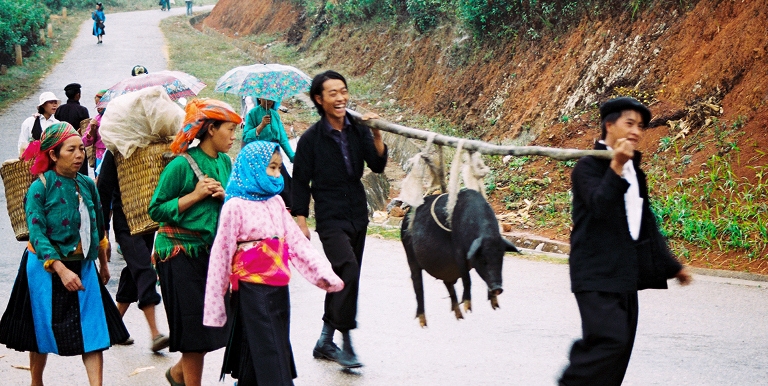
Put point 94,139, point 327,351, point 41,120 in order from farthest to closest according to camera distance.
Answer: point 41,120, point 94,139, point 327,351

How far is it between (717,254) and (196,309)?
6.26 meters

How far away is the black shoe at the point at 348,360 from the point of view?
20.2ft

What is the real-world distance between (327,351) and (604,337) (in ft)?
8.32

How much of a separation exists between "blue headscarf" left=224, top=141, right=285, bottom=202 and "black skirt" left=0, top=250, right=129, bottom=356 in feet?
4.50

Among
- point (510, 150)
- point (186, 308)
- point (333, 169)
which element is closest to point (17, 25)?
point (333, 169)

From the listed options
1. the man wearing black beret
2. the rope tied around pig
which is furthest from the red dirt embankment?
the man wearing black beret

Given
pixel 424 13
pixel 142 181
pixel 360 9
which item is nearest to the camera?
pixel 142 181

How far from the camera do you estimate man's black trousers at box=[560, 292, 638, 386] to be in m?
4.32

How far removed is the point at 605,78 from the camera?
13.3m

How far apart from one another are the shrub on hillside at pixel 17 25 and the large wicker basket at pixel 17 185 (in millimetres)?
19952

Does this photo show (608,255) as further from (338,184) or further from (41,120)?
(41,120)

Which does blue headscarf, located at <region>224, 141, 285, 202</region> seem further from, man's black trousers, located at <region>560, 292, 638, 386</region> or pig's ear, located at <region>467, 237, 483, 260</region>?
man's black trousers, located at <region>560, 292, 638, 386</region>

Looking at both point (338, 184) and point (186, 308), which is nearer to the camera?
point (186, 308)

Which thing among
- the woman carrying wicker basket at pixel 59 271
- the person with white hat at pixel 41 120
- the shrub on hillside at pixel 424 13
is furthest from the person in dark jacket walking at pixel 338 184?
the shrub on hillside at pixel 424 13
